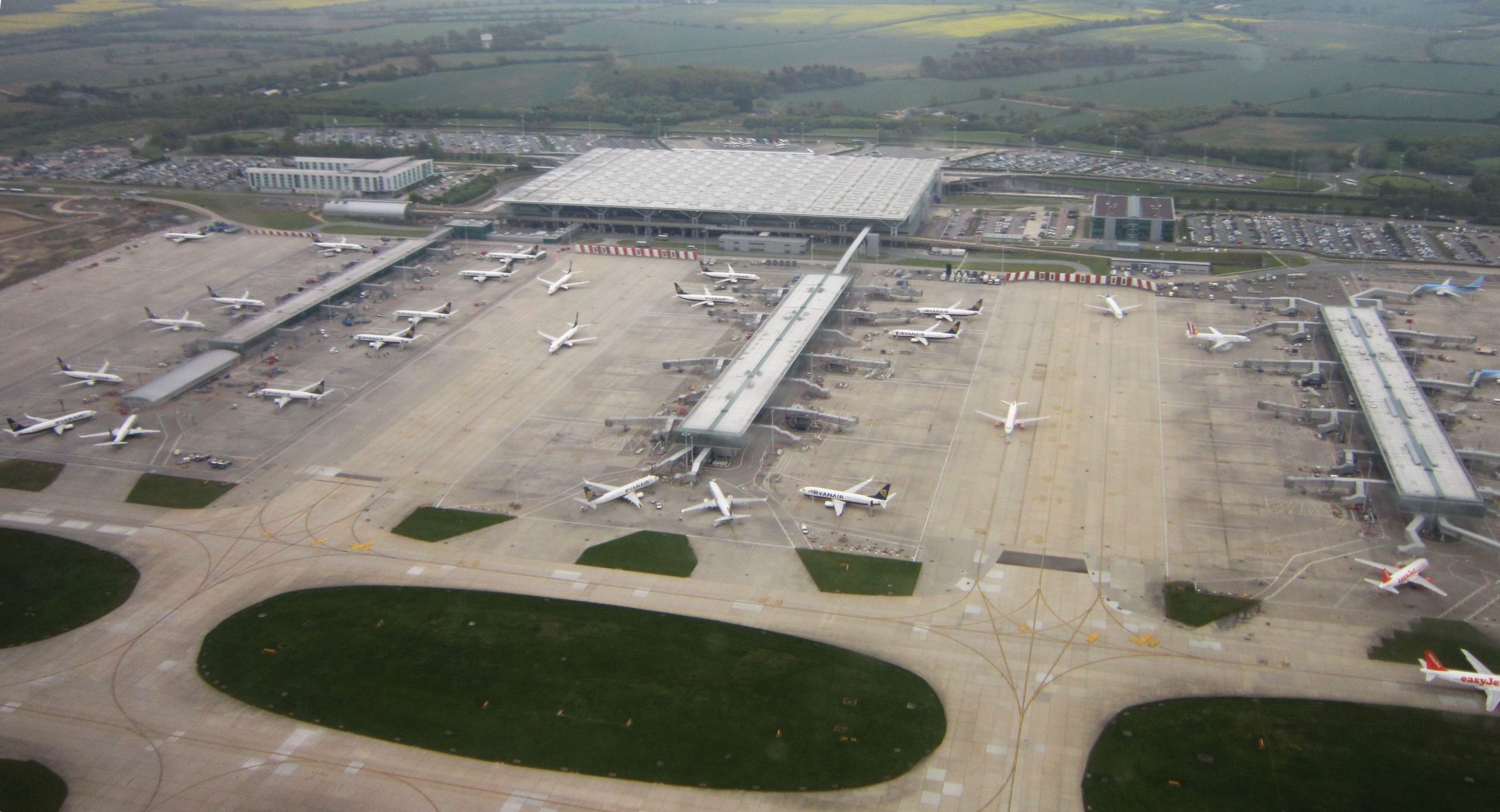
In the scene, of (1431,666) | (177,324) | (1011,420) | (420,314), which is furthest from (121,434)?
(1431,666)

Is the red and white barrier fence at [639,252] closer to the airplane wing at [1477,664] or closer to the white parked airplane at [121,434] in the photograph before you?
the white parked airplane at [121,434]

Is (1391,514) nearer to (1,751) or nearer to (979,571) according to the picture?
(979,571)

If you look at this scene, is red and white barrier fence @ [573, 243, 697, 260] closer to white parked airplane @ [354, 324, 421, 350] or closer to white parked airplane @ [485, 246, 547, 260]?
white parked airplane @ [485, 246, 547, 260]

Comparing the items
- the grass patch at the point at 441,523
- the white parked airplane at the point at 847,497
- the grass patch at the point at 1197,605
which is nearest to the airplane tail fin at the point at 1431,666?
the grass patch at the point at 1197,605

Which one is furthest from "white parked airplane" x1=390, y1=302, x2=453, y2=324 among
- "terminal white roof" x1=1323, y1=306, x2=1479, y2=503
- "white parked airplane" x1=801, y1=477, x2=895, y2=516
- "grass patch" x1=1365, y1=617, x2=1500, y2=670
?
"grass patch" x1=1365, y1=617, x2=1500, y2=670

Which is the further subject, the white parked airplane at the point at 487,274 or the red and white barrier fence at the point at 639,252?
the red and white barrier fence at the point at 639,252

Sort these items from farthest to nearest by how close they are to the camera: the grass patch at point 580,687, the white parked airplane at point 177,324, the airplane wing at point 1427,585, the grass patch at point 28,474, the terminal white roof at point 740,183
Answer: the terminal white roof at point 740,183, the white parked airplane at point 177,324, the grass patch at point 28,474, the airplane wing at point 1427,585, the grass patch at point 580,687

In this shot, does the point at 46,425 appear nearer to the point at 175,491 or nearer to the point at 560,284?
the point at 175,491

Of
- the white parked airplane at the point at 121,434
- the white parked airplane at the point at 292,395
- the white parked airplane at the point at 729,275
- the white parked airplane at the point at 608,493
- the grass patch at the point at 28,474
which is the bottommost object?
the grass patch at the point at 28,474
